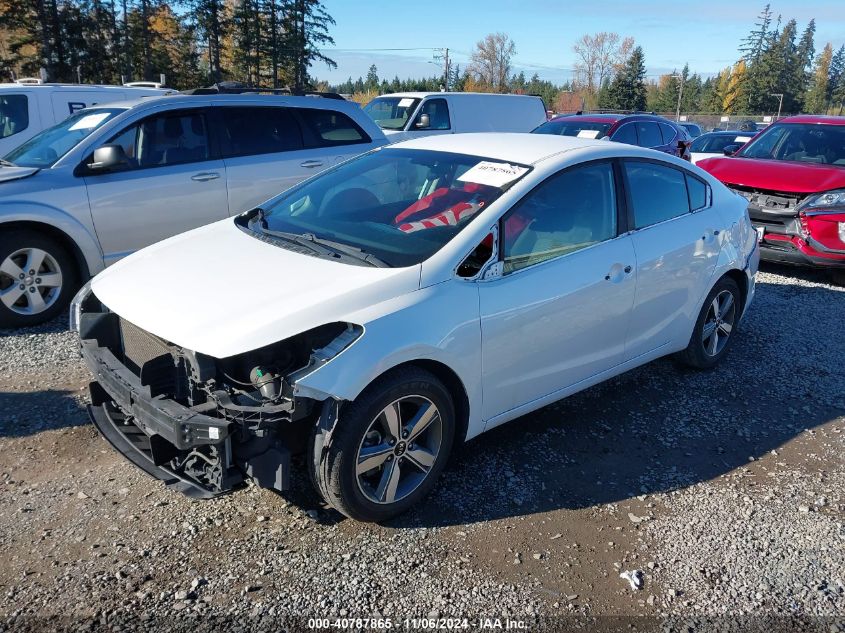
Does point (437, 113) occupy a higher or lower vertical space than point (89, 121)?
higher

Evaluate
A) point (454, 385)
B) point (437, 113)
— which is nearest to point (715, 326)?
point (454, 385)

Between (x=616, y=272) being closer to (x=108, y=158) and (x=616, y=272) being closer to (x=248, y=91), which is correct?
(x=108, y=158)

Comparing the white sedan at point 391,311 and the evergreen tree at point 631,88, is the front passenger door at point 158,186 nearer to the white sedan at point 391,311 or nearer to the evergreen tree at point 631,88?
the white sedan at point 391,311

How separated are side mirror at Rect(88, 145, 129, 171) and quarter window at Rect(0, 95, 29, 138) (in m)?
4.75

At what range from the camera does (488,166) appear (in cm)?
392

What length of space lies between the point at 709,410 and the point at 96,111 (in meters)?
6.11

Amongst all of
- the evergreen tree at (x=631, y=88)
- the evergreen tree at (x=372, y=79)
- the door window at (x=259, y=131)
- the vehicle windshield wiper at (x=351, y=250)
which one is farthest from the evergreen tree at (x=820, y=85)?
the vehicle windshield wiper at (x=351, y=250)

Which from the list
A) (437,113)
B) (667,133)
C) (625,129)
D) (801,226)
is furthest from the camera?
(667,133)

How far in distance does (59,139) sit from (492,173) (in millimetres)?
4676

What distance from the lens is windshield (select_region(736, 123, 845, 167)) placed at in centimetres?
862

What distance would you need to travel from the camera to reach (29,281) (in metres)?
5.72

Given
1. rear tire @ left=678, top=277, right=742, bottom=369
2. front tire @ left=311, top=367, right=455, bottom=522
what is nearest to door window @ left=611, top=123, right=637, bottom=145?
rear tire @ left=678, top=277, right=742, bottom=369

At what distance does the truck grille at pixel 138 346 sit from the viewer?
316cm

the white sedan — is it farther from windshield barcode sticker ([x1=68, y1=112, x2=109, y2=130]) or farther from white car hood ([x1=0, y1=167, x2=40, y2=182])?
windshield barcode sticker ([x1=68, y1=112, x2=109, y2=130])
